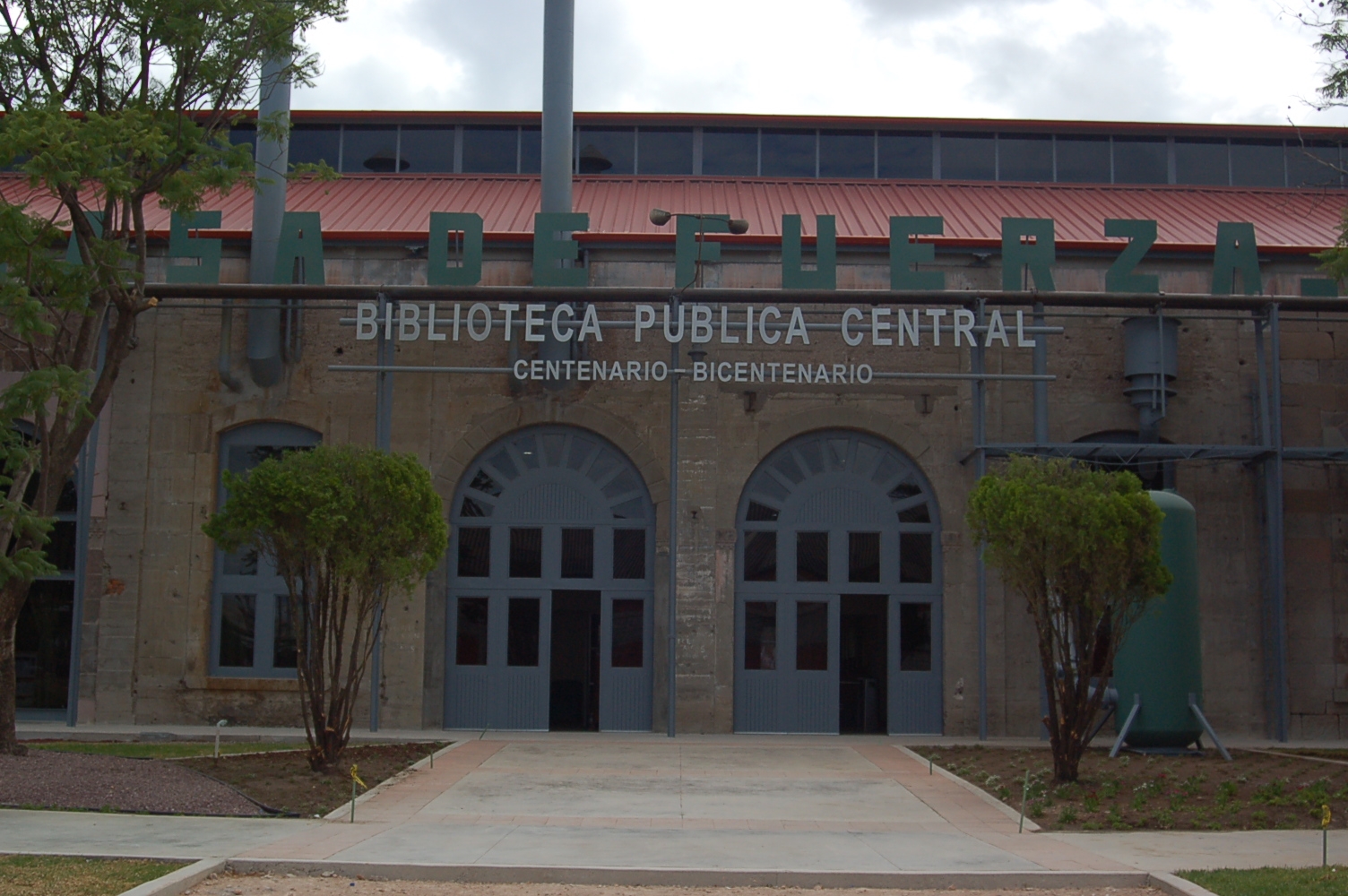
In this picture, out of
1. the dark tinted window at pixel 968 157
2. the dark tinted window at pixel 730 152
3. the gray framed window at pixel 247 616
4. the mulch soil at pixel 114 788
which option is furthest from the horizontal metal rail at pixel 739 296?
the mulch soil at pixel 114 788

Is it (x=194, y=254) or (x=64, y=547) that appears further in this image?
(x=64, y=547)

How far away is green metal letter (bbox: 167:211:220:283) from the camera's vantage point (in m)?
22.8

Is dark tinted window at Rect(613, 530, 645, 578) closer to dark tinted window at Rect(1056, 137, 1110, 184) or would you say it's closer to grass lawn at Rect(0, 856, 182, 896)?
grass lawn at Rect(0, 856, 182, 896)

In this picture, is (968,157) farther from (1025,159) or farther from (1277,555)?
(1277,555)

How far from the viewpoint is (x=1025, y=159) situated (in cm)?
3102

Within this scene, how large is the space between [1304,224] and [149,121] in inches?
887

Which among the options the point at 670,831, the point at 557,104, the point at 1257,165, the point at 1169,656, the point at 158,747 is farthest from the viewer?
the point at 1257,165

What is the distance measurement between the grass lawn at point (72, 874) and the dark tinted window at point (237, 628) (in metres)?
12.5

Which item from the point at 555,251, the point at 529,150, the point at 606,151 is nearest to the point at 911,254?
the point at 555,251

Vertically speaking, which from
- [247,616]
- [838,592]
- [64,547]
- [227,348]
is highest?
[227,348]

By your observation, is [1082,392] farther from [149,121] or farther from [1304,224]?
[149,121]

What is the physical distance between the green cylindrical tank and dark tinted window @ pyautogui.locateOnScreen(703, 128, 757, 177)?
46.8 ft

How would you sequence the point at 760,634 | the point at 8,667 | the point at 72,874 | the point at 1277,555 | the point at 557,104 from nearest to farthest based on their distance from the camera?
the point at 72,874
the point at 8,667
the point at 1277,555
the point at 760,634
the point at 557,104

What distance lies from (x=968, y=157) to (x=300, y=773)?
21.4m
